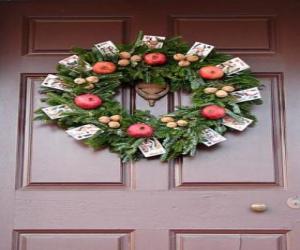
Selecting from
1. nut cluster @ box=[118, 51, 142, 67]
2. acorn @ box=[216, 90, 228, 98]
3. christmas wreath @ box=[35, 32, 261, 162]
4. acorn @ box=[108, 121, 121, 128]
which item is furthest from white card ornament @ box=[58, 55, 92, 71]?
acorn @ box=[216, 90, 228, 98]

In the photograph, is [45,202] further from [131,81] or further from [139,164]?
[131,81]

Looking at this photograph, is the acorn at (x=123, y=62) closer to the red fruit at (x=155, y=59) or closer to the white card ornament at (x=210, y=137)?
the red fruit at (x=155, y=59)

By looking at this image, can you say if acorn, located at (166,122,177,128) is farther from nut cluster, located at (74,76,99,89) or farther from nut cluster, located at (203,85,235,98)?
nut cluster, located at (74,76,99,89)

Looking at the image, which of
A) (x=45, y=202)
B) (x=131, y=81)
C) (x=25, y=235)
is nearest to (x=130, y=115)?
(x=131, y=81)

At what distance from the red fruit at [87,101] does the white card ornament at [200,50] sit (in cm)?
34

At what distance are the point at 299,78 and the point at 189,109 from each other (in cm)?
39

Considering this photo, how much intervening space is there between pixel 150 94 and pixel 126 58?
138 mm

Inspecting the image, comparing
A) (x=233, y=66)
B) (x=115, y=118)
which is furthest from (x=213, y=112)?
(x=115, y=118)

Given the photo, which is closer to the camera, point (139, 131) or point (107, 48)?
point (139, 131)

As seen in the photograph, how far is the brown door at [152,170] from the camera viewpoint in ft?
6.02

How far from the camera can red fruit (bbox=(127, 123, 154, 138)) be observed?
5.95ft

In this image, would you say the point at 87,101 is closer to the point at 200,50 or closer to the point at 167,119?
the point at 167,119

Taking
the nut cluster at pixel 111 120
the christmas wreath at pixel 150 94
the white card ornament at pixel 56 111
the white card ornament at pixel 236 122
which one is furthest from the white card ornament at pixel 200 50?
the white card ornament at pixel 56 111

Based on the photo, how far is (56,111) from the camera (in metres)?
1.87
